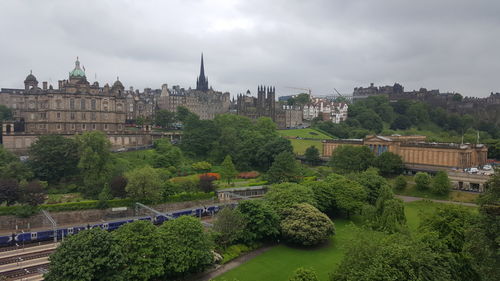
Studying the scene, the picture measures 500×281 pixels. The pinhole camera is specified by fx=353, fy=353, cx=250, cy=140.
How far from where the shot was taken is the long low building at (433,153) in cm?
5644

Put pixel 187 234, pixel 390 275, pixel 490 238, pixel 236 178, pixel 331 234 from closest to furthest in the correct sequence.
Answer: pixel 490 238, pixel 390 275, pixel 187 234, pixel 331 234, pixel 236 178

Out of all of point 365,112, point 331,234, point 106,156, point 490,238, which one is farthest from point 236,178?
point 365,112

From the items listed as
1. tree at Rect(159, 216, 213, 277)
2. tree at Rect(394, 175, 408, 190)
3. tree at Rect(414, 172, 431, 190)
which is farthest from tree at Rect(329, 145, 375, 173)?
tree at Rect(159, 216, 213, 277)

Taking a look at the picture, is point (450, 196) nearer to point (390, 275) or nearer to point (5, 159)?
point (390, 275)

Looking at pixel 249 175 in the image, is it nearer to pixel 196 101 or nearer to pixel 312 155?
pixel 312 155

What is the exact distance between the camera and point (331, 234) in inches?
1304

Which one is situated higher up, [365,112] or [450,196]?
[365,112]

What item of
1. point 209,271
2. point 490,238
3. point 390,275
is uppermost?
point 490,238

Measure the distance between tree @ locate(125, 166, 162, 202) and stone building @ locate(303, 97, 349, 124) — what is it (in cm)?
9686

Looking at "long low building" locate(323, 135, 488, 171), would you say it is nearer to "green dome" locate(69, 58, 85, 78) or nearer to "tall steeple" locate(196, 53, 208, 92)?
"green dome" locate(69, 58, 85, 78)

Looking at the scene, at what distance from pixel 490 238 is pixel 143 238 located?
65.7ft

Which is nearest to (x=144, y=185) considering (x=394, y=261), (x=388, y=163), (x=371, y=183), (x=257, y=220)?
(x=257, y=220)

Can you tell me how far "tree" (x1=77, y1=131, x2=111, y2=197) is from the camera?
136ft

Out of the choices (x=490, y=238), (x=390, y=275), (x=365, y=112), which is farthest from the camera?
A: (x=365, y=112)
